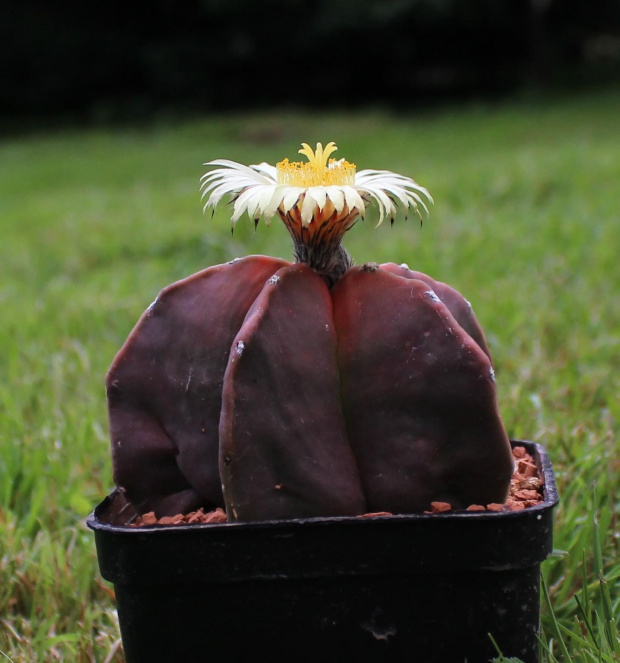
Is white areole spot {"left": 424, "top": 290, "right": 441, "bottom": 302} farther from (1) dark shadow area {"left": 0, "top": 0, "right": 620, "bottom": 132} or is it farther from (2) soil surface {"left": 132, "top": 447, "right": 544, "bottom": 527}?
(1) dark shadow area {"left": 0, "top": 0, "right": 620, "bottom": 132}

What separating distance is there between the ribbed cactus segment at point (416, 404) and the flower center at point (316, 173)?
15cm

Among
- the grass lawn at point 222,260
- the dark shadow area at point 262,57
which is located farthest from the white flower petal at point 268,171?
the dark shadow area at point 262,57

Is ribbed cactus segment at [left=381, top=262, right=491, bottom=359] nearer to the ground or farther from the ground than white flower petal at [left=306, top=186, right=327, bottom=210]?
nearer to the ground

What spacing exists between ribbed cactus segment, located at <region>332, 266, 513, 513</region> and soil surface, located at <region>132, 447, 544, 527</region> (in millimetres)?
23

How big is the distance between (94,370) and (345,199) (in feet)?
6.23

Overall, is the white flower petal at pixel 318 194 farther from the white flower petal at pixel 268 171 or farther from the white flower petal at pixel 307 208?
the white flower petal at pixel 268 171

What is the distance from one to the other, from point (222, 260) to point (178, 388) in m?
3.23

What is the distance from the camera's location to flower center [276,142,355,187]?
128cm

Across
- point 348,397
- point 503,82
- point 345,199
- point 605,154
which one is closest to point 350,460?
point 348,397

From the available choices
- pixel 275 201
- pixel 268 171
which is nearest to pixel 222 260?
pixel 268 171

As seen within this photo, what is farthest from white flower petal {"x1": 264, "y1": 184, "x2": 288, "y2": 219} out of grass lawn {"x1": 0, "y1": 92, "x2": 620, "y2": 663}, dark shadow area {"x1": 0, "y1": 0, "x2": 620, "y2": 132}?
dark shadow area {"x1": 0, "y1": 0, "x2": 620, "y2": 132}

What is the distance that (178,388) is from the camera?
1304 mm

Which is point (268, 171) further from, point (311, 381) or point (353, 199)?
point (311, 381)

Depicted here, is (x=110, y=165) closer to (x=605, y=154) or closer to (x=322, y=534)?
(x=605, y=154)
